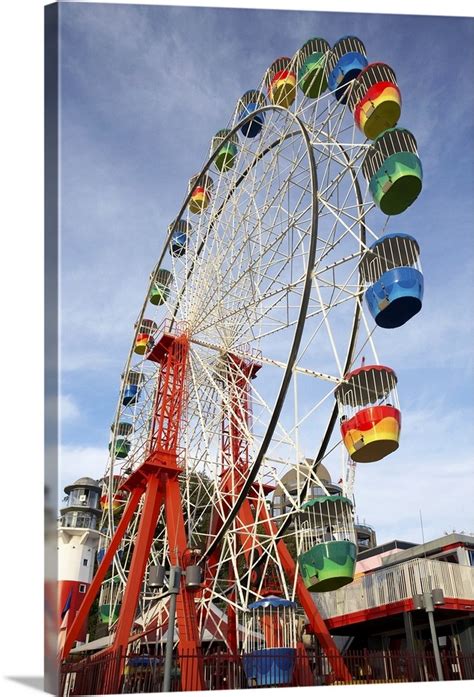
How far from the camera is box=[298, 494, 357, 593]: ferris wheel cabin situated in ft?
29.1

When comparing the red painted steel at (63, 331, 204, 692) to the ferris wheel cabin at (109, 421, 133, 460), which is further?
the ferris wheel cabin at (109, 421, 133, 460)

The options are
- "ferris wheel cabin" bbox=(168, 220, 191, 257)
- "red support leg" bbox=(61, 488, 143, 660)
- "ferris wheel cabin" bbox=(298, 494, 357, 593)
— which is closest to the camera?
"ferris wheel cabin" bbox=(298, 494, 357, 593)

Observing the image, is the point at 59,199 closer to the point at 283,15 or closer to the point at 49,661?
the point at 49,661

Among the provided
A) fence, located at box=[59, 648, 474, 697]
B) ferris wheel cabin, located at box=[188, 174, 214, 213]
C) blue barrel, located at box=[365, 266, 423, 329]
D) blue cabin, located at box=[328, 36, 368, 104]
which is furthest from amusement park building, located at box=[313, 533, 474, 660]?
ferris wheel cabin, located at box=[188, 174, 214, 213]

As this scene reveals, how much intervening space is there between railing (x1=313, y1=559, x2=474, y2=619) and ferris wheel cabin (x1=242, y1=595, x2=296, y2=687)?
9.69 ft

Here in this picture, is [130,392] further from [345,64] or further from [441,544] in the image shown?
[345,64]

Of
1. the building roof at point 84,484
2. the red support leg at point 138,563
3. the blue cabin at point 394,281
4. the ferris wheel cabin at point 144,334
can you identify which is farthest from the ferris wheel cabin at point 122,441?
the building roof at point 84,484

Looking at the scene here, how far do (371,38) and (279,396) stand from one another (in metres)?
7.15

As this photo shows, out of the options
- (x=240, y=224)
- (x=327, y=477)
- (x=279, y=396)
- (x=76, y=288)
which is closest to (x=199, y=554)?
(x=279, y=396)

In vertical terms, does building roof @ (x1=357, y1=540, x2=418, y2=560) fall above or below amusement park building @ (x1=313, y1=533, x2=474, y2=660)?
above

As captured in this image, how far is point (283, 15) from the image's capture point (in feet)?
31.2

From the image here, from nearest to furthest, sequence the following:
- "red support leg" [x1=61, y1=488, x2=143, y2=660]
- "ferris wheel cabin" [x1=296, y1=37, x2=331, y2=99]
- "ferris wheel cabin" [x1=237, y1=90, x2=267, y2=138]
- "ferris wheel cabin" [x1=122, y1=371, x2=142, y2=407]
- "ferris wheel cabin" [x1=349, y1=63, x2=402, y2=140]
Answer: "ferris wheel cabin" [x1=349, y1=63, x2=402, y2=140], "red support leg" [x1=61, y1=488, x2=143, y2=660], "ferris wheel cabin" [x1=296, y1=37, x2=331, y2=99], "ferris wheel cabin" [x1=237, y1=90, x2=267, y2=138], "ferris wheel cabin" [x1=122, y1=371, x2=142, y2=407]

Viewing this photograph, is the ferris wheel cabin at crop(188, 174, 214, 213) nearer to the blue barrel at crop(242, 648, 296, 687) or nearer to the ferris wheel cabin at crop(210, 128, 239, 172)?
the ferris wheel cabin at crop(210, 128, 239, 172)
